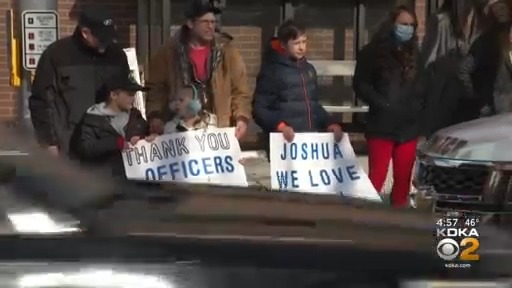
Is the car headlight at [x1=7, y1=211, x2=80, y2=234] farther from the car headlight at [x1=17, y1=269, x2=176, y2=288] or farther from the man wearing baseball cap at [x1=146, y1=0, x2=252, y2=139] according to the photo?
the man wearing baseball cap at [x1=146, y1=0, x2=252, y2=139]

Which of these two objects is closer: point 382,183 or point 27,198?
point 27,198

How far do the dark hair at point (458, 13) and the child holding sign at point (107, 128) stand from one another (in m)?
3.08

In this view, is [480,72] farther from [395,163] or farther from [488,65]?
[395,163]

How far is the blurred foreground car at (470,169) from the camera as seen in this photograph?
551 cm

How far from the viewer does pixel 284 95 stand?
293 inches

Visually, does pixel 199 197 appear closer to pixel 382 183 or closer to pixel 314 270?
pixel 314 270

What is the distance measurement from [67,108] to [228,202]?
364 cm

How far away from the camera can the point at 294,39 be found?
745 centimetres

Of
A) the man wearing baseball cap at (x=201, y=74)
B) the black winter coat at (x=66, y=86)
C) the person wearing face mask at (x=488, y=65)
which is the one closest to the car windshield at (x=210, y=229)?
the black winter coat at (x=66, y=86)

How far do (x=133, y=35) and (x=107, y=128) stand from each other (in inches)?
207

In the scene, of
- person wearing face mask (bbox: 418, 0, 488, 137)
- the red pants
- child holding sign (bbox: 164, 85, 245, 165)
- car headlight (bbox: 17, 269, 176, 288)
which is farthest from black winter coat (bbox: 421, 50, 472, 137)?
car headlight (bbox: 17, 269, 176, 288)

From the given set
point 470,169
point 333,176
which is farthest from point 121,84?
point 470,169

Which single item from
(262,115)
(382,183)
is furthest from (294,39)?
(382,183)

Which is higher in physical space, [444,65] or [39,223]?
[39,223]
